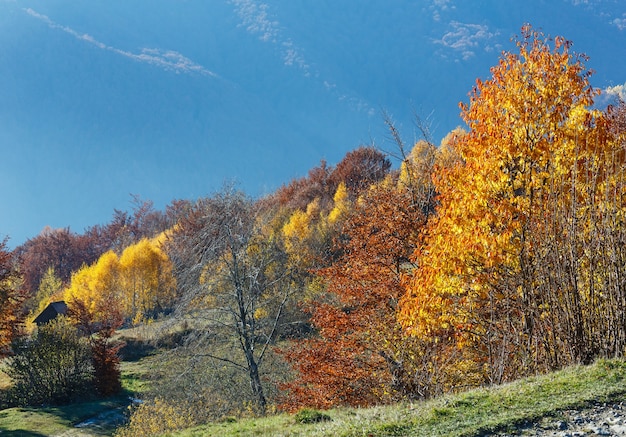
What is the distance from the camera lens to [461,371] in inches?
508

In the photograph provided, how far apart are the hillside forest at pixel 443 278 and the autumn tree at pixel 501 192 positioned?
0.05 m

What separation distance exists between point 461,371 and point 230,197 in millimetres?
16098

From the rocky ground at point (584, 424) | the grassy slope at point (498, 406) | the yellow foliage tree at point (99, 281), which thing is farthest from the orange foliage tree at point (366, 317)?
the yellow foliage tree at point (99, 281)

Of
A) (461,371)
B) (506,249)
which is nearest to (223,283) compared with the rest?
(461,371)

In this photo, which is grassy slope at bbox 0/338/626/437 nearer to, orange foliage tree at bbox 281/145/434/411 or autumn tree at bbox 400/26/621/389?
autumn tree at bbox 400/26/621/389

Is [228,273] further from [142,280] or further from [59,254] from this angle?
[59,254]

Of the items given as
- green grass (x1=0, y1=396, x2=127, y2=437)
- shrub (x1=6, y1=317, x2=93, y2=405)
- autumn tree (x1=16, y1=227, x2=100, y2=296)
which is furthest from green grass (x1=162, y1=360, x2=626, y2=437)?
autumn tree (x1=16, y1=227, x2=100, y2=296)

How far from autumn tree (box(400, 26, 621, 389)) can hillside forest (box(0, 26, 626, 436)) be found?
45 mm

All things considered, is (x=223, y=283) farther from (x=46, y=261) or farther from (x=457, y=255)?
(x=46, y=261)

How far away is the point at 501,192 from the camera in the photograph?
11.4 m

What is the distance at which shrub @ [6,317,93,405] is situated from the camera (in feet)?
92.8

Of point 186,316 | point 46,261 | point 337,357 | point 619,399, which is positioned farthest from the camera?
point 46,261

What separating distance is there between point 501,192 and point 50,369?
27.6 metres

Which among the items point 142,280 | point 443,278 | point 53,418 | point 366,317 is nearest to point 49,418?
point 53,418
